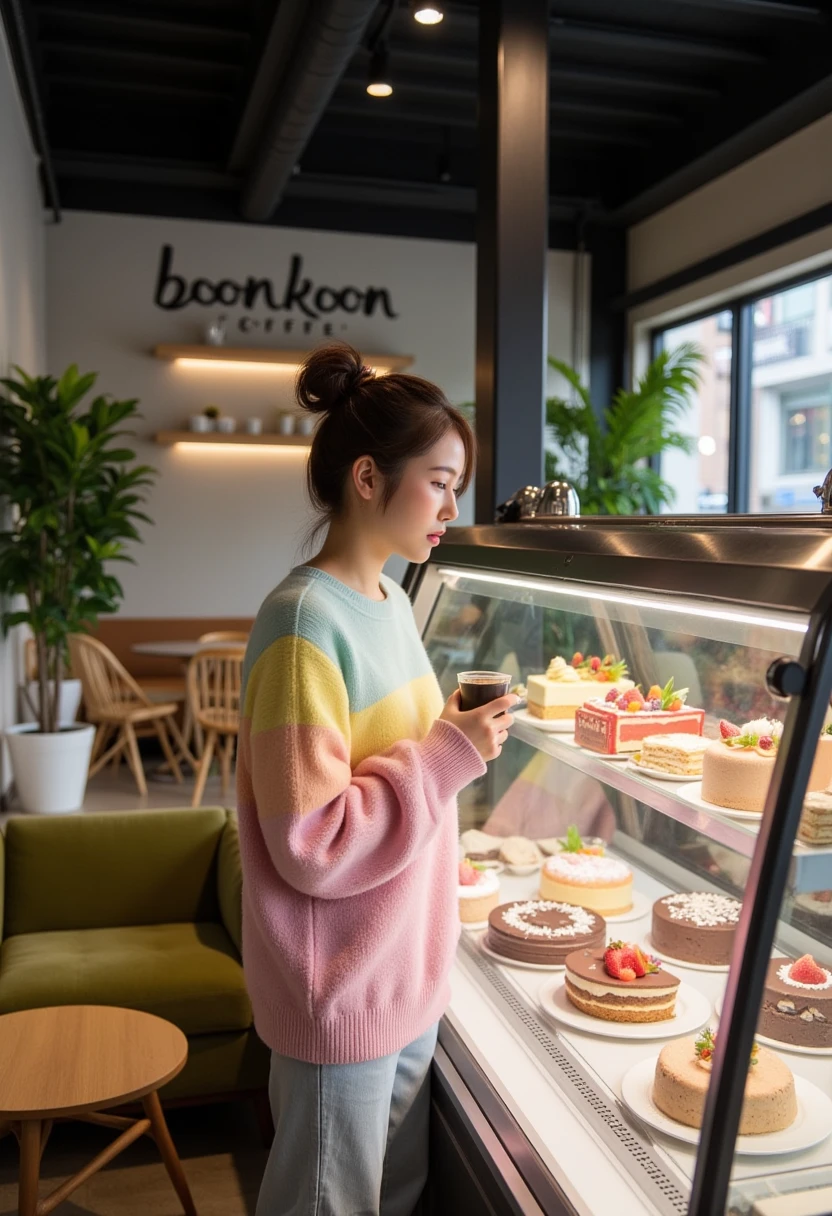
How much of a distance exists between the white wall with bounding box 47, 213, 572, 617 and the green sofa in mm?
4609

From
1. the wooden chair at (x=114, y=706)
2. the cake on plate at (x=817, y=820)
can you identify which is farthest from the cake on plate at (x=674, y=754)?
the wooden chair at (x=114, y=706)

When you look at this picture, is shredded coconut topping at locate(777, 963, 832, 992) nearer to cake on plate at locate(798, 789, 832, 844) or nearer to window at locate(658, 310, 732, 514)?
cake on plate at locate(798, 789, 832, 844)

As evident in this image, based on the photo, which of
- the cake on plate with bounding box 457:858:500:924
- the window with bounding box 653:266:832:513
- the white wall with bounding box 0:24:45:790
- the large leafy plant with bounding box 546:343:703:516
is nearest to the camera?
the cake on plate with bounding box 457:858:500:924

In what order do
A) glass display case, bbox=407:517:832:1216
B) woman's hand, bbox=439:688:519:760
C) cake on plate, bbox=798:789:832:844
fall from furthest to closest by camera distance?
woman's hand, bbox=439:688:519:760
cake on plate, bbox=798:789:832:844
glass display case, bbox=407:517:832:1216

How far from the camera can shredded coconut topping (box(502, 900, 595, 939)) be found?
2.27 m

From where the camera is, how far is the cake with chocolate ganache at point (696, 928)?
2.09 metres

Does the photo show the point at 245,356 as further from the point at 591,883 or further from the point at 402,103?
the point at 591,883

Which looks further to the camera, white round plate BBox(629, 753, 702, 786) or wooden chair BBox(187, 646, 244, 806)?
wooden chair BBox(187, 646, 244, 806)

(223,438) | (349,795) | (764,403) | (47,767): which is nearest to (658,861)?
(349,795)

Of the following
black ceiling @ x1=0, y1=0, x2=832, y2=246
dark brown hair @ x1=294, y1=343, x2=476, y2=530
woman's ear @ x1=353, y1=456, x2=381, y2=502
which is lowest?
woman's ear @ x1=353, y1=456, x2=381, y2=502

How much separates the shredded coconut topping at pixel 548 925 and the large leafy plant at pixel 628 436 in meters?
4.87

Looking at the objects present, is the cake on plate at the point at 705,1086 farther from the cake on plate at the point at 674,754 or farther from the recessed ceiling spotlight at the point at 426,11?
the recessed ceiling spotlight at the point at 426,11

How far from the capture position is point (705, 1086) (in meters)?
1.61

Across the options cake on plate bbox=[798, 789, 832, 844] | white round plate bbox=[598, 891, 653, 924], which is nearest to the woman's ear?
cake on plate bbox=[798, 789, 832, 844]
